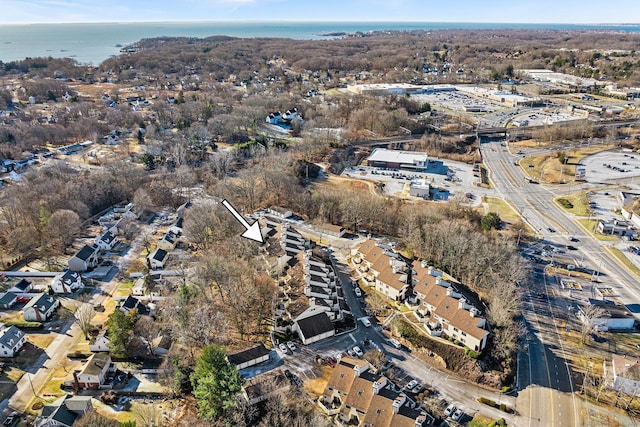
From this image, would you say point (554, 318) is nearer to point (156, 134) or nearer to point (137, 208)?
point (137, 208)

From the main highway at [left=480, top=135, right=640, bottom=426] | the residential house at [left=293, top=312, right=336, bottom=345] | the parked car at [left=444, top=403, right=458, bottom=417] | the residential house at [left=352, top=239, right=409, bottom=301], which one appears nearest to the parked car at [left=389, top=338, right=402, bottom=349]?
the residential house at [left=293, top=312, right=336, bottom=345]

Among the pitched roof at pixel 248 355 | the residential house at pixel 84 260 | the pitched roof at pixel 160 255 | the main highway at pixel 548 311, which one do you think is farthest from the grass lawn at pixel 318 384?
the residential house at pixel 84 260

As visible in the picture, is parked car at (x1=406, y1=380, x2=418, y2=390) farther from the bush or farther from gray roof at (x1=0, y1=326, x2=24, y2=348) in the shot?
the bush

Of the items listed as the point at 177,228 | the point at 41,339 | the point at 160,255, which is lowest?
the point at 41,339

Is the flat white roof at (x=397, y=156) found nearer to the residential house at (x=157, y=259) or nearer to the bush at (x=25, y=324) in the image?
the residential house at (x=157, y=259)

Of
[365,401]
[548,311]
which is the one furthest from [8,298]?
[548,311]

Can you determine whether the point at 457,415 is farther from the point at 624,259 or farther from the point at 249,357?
the point at 624,259

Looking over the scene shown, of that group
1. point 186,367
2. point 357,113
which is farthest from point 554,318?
point 357,113
